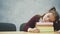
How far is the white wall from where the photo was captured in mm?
2604

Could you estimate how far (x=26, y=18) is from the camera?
2650mm

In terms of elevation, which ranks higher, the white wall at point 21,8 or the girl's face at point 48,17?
the white wall at point 21,8

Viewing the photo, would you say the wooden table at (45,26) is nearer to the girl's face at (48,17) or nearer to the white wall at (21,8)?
the girl's face at (48,17)

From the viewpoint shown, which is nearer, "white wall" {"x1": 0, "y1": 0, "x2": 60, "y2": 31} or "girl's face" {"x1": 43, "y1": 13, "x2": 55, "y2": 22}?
"girl's face" {"x1": 43, "y1": 13, "x2": 55, "y2": 22}

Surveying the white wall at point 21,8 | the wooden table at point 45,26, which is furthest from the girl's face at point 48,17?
the white wall at point 21,8

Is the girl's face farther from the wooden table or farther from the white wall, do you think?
the white wall

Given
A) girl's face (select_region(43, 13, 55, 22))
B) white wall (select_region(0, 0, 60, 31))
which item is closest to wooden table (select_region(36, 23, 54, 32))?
girl's face (select_region(43, 13, 55, 22))

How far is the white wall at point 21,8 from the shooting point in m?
2.60

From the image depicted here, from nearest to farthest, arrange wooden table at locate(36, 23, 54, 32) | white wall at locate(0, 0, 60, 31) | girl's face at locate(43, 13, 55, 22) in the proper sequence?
wooden table at locate(36, 23, 54, 32)
girl's face at locate(43, 13, 55, 22)
white wall at locate(0, 0, 60, 31)

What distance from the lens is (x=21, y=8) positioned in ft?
8.66

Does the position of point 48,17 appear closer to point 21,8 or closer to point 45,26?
point 45,26

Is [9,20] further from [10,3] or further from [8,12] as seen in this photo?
[10,3]

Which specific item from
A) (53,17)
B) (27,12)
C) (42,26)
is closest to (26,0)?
(27,12)

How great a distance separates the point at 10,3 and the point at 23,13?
0.34 meters
